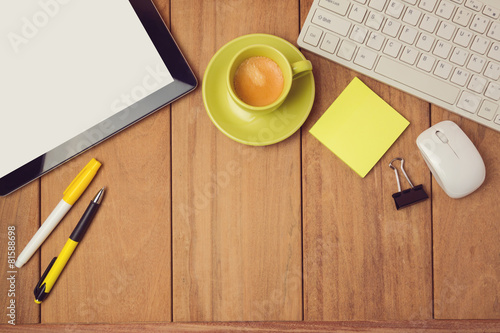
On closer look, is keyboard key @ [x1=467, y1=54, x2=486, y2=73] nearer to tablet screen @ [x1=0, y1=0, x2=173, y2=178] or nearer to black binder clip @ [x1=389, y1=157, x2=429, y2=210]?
black binder clip @ [x1=389, y1=157, x2=429, y2=210]

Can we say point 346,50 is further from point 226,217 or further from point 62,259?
point 62,259

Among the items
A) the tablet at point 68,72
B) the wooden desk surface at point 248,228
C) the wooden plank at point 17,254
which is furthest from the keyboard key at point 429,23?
the wooden plank at point 17,254

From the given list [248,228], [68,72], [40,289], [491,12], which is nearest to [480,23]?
[491,12]

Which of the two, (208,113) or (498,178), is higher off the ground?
(208,113)

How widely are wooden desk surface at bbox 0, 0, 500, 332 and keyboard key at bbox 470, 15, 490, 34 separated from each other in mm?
133

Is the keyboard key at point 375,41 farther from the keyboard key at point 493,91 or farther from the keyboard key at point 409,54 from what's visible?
the keyboard key at point 493,91

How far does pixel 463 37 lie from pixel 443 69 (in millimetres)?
56

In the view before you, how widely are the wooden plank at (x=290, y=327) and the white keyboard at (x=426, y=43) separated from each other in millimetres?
322

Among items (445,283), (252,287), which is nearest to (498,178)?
(445,283)

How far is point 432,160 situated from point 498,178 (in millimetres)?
133

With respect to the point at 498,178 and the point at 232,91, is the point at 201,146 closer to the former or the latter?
the point at 232,91

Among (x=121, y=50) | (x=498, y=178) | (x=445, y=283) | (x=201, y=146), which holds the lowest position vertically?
(x=445, y=283)

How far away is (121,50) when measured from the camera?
589mm

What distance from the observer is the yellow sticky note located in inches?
23.0
